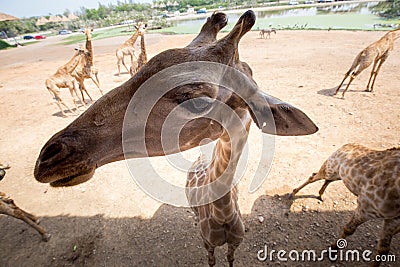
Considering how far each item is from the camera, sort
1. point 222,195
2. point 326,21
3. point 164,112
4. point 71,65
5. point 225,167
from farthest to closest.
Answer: point 326,21 < point 71,65 < point 222,195 < point 225,167 < point 164,112

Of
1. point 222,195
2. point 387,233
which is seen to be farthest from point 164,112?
point 387,233

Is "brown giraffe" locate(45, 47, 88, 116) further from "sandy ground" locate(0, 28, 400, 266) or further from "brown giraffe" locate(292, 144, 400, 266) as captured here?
"brown giraffe" locate(292, 144, 400, 266)

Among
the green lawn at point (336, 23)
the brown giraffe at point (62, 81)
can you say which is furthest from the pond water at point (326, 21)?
the brown giraffe at point (62, 81)

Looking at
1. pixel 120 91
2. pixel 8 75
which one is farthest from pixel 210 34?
pixel 8 75

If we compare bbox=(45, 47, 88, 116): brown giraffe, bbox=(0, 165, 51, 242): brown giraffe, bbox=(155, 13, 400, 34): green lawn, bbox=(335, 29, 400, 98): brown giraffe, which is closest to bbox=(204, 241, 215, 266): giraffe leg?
bbox=(0, 165, 51, 242): brown giraffe

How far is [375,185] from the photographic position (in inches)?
107

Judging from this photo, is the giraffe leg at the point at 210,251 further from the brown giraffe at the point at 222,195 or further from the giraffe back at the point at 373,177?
the giraffe back at the point at 373,177

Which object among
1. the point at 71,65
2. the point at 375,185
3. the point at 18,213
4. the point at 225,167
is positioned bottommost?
the point at 18,213

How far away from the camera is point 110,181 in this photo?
4.97 m

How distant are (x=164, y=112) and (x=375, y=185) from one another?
2724 millimetres

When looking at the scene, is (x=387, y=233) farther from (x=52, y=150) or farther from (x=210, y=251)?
(x=52, y=150)

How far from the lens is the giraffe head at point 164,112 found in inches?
61.1

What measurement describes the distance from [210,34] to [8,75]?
60.9ft

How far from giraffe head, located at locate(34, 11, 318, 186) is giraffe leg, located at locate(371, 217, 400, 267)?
2212 mm
